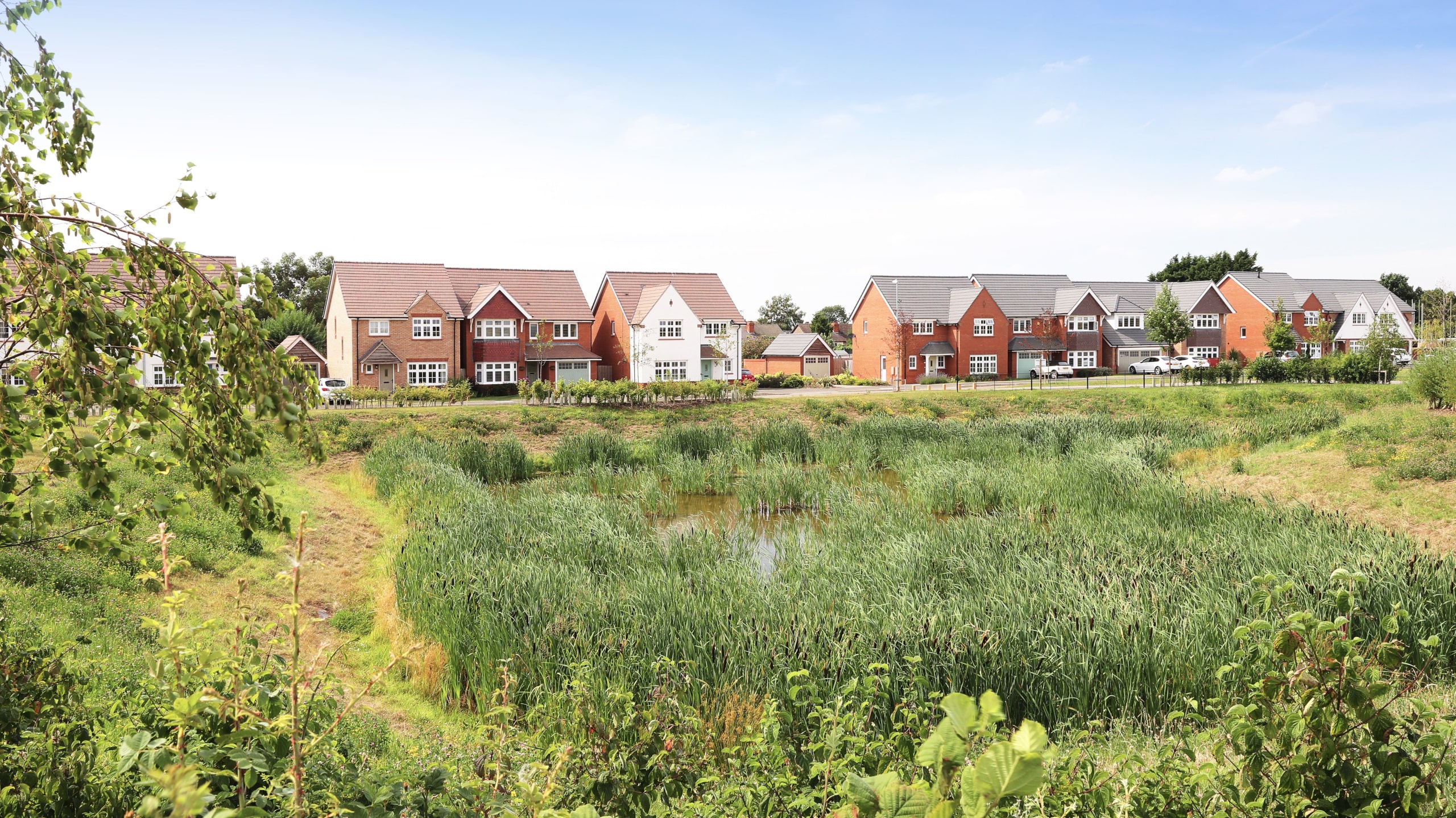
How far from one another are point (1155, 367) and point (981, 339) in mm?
11833

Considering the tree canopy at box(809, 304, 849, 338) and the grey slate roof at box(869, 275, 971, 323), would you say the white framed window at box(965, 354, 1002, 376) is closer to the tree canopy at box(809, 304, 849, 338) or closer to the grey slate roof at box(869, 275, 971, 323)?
the grey slate roof at box(869, 275, 971, 323)

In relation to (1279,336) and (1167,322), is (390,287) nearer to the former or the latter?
(1167,322)

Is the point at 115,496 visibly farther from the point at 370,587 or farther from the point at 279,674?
the point at 370,587

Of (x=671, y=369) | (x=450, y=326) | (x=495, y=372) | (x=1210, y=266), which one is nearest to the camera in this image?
(x=450, y=326)

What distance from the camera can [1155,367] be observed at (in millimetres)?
56844

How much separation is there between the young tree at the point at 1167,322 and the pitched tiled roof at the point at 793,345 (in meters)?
23.5

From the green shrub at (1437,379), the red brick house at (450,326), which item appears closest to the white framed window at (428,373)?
the red brick house at (450,326)

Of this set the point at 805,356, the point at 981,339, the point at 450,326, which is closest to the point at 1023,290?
the point at 981,339

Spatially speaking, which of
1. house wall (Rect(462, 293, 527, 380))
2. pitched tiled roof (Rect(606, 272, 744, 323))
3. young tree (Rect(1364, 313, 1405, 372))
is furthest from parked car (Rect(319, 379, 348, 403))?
young tree (Rect(1364, 313, 1405, 372))

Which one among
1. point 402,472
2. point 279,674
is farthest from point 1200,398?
point 279,674

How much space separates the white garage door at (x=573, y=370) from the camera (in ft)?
165

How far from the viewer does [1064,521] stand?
Answer: 13.1 m

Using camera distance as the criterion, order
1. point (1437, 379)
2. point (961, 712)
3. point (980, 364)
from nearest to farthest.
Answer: point (961, 712)
point (1437, 379)
point (980, 364)

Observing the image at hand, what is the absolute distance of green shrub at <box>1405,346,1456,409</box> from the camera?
23312mm
